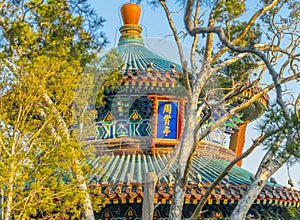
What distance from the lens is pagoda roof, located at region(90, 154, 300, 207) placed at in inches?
369

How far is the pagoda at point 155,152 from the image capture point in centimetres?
958

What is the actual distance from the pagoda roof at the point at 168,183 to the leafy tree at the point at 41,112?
94 centimetres

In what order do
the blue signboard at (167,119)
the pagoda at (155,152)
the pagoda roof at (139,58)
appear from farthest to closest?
1. the pagoda roof at (139,58)
2. the blue signboard at (167,119)
3. the pagoda at (155,152)

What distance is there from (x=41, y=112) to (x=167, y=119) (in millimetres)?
3799

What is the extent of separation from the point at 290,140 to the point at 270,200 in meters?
4.69

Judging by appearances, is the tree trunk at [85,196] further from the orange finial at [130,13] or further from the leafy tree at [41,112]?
the orange finial at [130,13]

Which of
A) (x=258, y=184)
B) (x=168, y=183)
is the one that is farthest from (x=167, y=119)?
(x=258, y=184)

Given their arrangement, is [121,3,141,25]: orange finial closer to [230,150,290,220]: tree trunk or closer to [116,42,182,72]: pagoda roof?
[116,42,182,72]: pagoda roof

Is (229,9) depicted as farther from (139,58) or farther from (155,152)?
(139,58)

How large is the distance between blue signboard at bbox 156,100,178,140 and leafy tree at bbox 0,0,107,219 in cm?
307

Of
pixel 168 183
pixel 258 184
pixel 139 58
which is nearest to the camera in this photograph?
pixel 258 184

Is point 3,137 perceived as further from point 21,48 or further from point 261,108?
point 261,108

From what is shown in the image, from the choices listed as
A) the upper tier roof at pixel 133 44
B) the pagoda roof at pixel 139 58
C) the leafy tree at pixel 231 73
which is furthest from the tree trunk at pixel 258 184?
the upper tier roof at pixel 133 44

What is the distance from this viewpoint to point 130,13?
13.7 m
